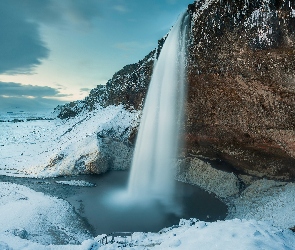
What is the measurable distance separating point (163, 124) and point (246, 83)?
8181 mm

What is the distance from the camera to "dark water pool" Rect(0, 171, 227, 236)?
48.7ft

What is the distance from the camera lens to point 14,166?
27.3 meters

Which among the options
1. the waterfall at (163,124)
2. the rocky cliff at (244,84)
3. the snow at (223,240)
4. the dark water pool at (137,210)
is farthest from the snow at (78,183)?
the snow at (223,240)

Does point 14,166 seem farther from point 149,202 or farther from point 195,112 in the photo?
point 195,112

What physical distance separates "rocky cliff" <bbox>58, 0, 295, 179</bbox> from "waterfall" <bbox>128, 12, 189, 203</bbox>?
100 cm

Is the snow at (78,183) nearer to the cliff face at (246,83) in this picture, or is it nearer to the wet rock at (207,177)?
the wet rock at (207,177)

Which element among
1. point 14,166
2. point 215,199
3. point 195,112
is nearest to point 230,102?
point 195,112

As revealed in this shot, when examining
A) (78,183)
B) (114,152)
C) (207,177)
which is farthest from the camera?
(114,152)

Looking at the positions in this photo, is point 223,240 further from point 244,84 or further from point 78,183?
point 78,183

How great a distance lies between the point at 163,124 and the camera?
76.0ft

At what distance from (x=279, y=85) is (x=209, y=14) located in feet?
21.2

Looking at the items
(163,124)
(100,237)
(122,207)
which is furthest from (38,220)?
(163,124)

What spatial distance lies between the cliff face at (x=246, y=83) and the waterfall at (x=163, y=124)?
108 centimetres

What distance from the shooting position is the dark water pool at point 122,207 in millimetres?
14844
